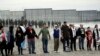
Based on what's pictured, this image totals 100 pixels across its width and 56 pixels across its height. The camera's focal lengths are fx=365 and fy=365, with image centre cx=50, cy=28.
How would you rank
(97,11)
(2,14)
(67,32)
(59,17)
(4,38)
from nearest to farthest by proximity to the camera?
(4,38) < (67,32) < (2,14) < (59,17) < (97,11)

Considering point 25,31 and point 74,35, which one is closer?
point 25,31

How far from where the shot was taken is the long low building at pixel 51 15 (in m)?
123

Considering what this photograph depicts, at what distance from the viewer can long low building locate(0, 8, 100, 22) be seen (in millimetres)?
123312

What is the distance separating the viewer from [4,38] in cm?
1786

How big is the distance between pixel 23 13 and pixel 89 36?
104 metres

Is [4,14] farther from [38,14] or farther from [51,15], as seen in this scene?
[51,15]

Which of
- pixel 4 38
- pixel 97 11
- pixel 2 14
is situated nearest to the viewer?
pixel 4 38

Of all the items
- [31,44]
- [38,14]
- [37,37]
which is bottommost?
[38,14]

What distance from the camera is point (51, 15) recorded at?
12925 cm

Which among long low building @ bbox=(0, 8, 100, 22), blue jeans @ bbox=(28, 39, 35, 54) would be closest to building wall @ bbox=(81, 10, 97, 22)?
long low building @ bbox=(0, 8, 100, 22)

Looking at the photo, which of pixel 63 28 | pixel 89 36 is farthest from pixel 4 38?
pixel 89 36

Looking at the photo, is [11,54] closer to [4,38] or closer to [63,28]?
[4,38]

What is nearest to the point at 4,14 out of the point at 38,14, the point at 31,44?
the point at 38,14

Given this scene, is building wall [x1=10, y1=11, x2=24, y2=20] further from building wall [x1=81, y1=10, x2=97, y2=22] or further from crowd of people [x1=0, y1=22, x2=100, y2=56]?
crowd of people [x1=0, y1=22, x2=100, y2=56]
